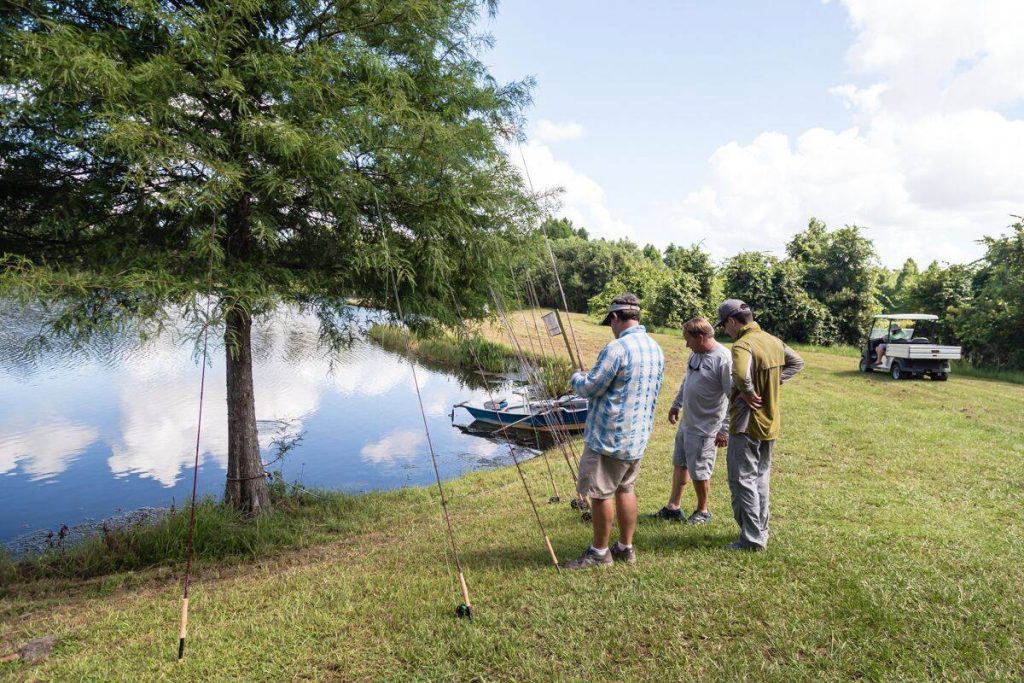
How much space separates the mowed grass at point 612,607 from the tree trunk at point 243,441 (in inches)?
57.6

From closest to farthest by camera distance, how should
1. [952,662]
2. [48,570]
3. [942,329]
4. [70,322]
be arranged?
[952,662] → [70,322] → [48,570] → [942,329]

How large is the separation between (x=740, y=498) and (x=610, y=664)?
6.04 feet

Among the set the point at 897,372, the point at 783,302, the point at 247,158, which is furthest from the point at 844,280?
the point at 247,158

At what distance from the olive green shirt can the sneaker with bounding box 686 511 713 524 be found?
4.32 feet

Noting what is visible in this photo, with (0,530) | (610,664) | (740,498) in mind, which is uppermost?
(740,498)

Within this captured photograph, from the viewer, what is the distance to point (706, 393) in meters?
A: 5.20

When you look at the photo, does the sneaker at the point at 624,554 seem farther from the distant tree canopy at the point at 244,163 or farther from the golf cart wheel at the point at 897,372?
the golf cart wheel at the point at 897,372

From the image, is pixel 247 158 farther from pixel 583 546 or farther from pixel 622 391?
pixel 583 546

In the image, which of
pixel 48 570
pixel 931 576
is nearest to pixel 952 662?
pixel 931 576

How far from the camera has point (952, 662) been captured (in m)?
3.17

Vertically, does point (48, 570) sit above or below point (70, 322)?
below

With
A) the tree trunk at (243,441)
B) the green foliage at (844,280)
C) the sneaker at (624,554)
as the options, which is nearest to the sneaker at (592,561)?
the sneaker at (624,554)

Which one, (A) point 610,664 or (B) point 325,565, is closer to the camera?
(A) point 610,664

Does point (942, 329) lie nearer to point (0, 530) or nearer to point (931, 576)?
point (931, 576)
